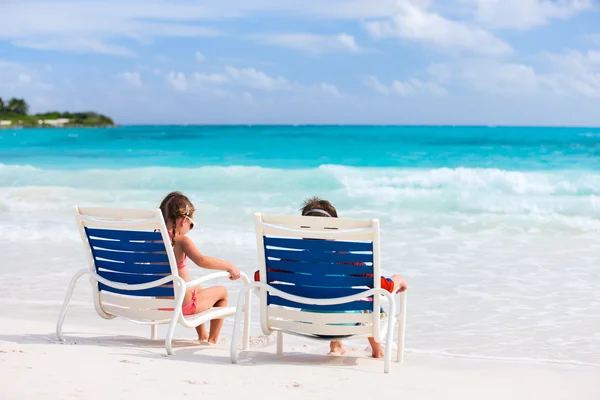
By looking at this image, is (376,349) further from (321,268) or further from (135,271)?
(135,271)

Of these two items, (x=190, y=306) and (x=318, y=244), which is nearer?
(x=318, y=244)

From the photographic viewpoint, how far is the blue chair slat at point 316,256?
4.34 meters

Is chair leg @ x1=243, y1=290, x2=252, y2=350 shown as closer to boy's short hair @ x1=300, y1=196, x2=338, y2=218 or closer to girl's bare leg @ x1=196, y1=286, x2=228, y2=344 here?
girl's bare leg @ x1=196, y1=286, x2=228, y2=344

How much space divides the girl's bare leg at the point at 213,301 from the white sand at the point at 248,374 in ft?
0.35

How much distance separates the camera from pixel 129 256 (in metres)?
4.86

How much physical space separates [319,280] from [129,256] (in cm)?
125

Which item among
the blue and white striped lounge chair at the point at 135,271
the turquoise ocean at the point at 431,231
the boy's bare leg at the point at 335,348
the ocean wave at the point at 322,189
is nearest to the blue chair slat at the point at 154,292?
the blue and white striped lounge chair at the point at 135,271

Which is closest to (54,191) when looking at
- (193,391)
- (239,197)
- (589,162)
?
(239,197)

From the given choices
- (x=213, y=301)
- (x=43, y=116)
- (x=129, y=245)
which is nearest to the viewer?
(x=129, y=245)

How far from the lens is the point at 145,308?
4910mm

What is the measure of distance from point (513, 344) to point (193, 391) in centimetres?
288

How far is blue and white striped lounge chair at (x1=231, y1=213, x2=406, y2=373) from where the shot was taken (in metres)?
4.34

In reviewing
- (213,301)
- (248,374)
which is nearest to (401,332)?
(248,374)

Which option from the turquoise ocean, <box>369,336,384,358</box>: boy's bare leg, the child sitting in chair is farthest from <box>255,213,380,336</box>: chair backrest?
the turquoise ocean
